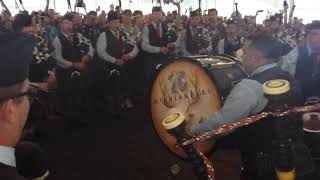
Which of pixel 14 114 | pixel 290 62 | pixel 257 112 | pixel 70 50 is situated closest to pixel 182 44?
pixel 70 50

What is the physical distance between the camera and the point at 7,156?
127 cm

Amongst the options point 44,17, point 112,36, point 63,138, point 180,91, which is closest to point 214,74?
point 180,91

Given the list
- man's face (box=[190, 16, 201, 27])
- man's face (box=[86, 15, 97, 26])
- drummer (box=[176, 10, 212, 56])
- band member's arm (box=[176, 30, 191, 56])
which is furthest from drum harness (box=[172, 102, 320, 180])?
man's face (box=[86, 15, 97, 26])

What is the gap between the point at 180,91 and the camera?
418 cm

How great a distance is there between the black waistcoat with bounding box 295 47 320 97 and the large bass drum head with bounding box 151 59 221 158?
2.69ft

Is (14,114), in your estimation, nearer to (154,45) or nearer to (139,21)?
(154,45)

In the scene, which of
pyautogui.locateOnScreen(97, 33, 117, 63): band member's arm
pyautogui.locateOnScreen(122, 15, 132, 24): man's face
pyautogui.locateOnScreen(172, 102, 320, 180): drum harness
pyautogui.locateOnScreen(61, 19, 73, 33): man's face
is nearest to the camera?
pyautogui.locateOnScreen(172, 102, 320, 180): drum harness

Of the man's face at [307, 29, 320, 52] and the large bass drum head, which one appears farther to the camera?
the man's face at [307, 29, 320, 52]

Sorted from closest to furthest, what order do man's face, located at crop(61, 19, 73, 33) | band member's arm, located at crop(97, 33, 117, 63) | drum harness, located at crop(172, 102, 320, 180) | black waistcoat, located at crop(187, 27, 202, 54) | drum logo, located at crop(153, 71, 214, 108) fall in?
drum harness, located at crop(172, 102, 320, 180) < drum logo, located at crop(153, 71, 214, 108) < man's face, located at crop(61, 19, 73, 33) < band member's arm, located at crop(97, 33, 117, 63) < black waistcoat, located at crop(187, 27, 202, 54)

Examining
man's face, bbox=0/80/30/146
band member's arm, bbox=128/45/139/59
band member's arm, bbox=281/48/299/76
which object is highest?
man's face, bbox=0/80/30/146

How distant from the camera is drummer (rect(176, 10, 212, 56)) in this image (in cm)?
755

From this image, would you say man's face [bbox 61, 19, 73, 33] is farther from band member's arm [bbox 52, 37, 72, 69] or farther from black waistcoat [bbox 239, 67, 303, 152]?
black waistcoat [bbox 239, 67, 303, 152]

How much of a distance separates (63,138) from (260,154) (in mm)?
3575

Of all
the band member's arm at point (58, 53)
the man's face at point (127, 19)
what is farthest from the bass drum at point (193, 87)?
the man's face at point (127, 19)
